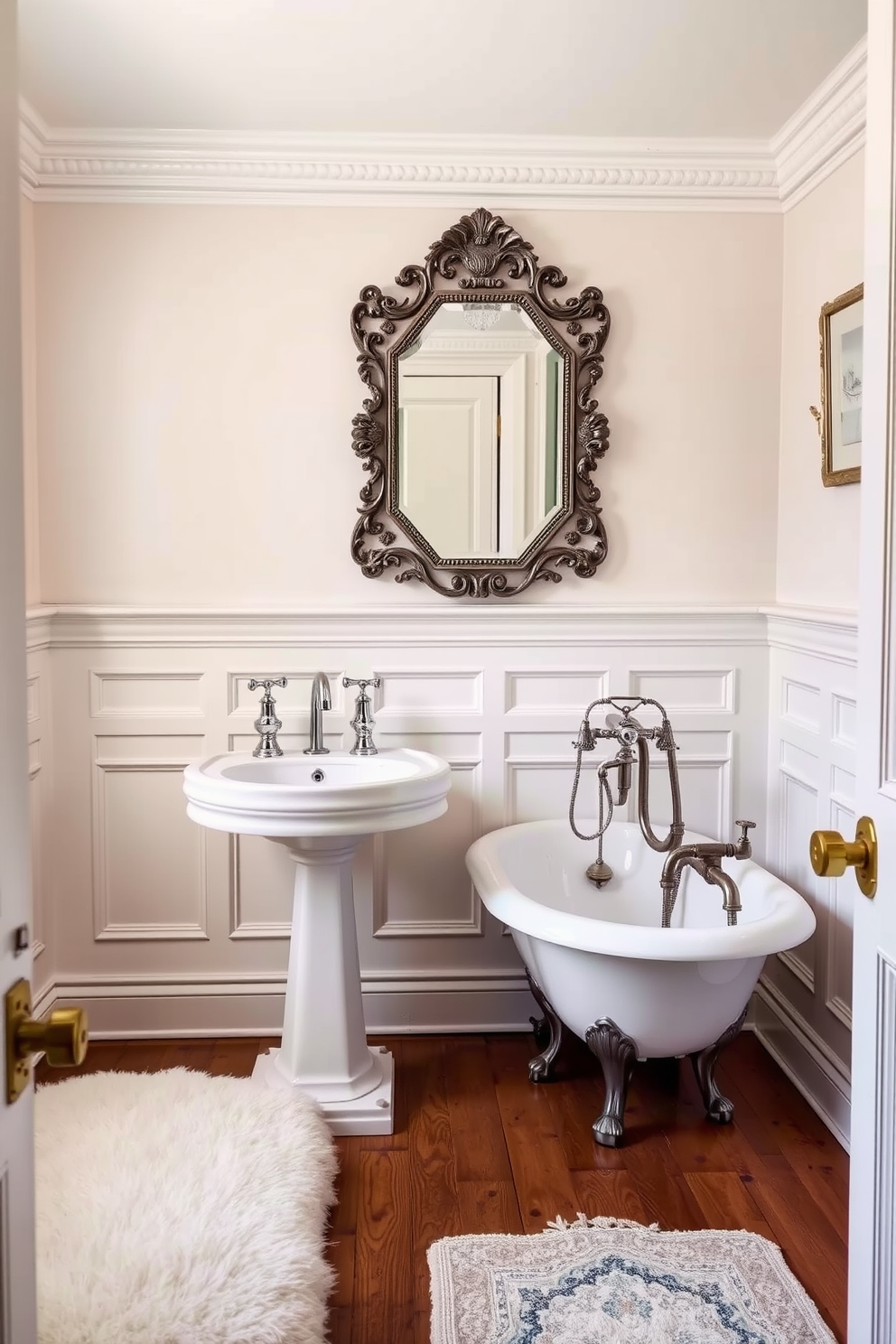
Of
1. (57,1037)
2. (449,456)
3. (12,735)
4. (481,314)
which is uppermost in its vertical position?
(481,314)

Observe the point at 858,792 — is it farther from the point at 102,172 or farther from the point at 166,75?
the point at 102,172

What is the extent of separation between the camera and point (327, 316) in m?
2.87

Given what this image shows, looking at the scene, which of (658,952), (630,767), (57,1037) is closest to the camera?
(57,1037)

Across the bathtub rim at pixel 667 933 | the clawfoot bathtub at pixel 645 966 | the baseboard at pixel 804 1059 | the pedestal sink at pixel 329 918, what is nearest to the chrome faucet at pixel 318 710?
the pedestal sink at pixel 329 918

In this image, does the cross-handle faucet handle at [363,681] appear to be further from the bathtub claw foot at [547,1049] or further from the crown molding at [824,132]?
the crown molding at [824,132]

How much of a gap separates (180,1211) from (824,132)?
9.30 feet

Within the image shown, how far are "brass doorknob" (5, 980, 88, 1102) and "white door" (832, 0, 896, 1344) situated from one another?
2.57ft

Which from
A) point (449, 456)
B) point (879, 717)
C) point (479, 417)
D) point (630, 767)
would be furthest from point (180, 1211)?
point (479, 417)

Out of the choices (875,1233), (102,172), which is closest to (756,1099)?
(875,1233)

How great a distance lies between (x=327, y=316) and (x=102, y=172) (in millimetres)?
698

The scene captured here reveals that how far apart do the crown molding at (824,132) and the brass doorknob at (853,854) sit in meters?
1.92

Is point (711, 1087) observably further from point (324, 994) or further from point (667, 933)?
point (324, 994)

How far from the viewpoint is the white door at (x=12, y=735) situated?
79 cm

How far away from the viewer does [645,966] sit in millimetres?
2221
